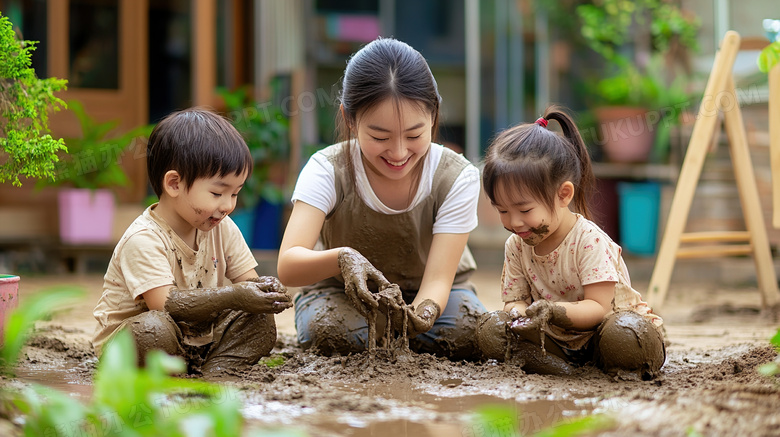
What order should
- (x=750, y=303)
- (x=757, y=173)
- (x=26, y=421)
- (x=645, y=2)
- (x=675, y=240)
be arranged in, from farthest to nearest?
(x=645, y=2)
(x=757, y=173)
(x=750, y=303)
(x=675, y=240)
(x=26, y=421)

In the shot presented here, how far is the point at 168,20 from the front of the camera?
7438 millimetres

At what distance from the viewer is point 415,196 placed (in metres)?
2.83

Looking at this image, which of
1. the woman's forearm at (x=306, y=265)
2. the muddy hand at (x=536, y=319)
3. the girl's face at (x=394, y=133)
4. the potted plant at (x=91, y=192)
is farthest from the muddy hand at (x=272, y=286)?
the potted plant at (x=91, y=192)

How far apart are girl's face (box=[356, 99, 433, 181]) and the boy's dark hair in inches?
16.0

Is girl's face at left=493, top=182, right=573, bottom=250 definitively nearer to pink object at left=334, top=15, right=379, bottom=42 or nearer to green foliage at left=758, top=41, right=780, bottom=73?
green foliage at left=758, top=41, right=780, bottom=73

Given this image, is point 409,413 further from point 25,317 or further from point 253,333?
point 25,317

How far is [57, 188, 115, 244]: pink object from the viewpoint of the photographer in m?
6.16

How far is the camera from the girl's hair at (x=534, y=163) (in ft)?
7.95

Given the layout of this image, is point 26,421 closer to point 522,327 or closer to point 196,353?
point 196,353

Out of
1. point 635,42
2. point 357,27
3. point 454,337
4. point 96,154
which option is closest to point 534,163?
point 454,337

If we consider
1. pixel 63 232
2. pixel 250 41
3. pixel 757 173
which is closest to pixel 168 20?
pixel 250 41

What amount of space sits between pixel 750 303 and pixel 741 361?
2218mm

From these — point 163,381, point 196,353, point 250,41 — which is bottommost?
point 196,353

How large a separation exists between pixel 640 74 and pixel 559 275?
534 centimetres
